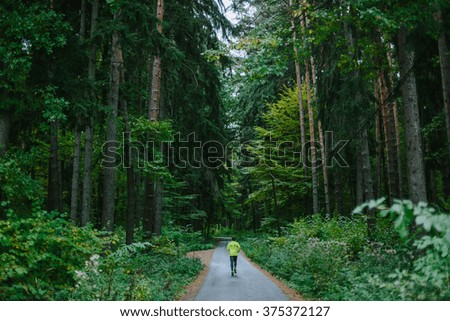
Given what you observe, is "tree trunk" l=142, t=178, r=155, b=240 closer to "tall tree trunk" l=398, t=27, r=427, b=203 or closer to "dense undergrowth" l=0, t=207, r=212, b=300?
"dense undergrowth" l=0, t=207, r=212, b=300

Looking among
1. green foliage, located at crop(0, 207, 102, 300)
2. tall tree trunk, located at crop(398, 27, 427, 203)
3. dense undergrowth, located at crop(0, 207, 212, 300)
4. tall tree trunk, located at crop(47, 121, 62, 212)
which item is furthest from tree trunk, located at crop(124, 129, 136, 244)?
tall tree trunk, located at crop(398, 27, 427, 203)

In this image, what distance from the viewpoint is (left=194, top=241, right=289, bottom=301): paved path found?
1016 cm

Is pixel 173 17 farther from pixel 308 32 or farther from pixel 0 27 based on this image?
pixel 308 32

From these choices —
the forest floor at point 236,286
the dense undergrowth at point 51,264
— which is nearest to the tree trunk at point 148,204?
the forest floor at point 236,286

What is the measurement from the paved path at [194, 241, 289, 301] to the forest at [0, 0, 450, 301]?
0.79 metres

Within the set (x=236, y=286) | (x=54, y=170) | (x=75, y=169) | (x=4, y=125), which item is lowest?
(x=236, y=286)

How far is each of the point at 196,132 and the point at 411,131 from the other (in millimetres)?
14575

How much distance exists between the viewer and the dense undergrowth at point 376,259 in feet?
15.6

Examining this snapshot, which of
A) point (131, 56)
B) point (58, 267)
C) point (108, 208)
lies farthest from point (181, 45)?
point (58, 267)

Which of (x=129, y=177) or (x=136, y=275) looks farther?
(x=129, y=177)

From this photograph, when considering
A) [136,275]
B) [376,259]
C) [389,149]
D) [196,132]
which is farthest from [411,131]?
[196,132]

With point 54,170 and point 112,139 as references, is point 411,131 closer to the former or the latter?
point 112,139

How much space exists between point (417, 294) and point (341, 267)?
550 cm

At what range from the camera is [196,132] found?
22234 mm
